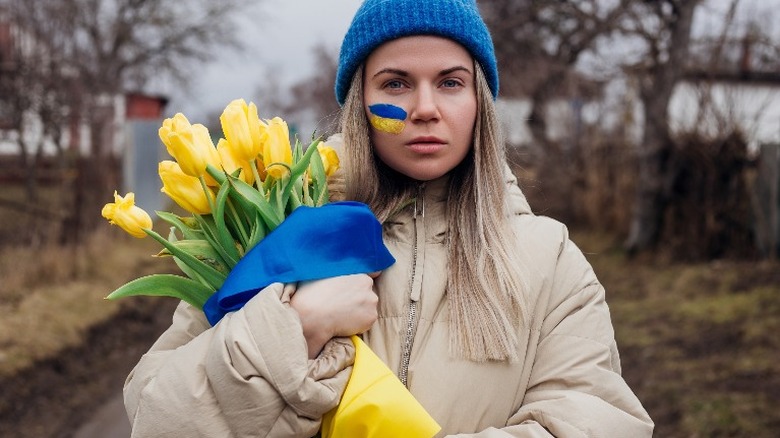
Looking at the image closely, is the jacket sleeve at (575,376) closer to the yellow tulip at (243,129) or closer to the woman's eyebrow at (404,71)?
the woman's eyebrow at (404,71)

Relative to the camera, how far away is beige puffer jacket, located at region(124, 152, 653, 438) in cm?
159

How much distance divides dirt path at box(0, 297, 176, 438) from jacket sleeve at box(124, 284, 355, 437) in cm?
378

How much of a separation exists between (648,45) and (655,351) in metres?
5.22

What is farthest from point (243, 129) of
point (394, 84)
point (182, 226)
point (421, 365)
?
point (421, 365)

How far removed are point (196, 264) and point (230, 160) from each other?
247mm

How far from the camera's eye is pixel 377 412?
5.29 ft

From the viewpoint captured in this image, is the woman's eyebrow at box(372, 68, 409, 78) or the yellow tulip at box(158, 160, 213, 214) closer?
the yellow tulip at box(158, 160, 213, 214)

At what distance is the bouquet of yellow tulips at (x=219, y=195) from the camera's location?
5.76ft

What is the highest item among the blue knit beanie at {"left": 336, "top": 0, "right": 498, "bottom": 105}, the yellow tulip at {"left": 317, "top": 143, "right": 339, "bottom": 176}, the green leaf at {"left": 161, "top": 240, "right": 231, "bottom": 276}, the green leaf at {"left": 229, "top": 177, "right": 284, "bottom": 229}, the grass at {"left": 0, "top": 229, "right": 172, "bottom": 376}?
the blue knit beanie at {"left": 336, "top": 0, "right": 498, "bottom": 105}

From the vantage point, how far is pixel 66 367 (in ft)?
21.0

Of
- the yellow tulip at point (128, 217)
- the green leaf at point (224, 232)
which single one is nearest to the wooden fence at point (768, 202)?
the green leaf at point (224, 232)

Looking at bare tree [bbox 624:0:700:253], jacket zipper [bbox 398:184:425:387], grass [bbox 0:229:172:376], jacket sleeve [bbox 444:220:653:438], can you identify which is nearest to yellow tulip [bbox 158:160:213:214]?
jacket zipper [bbox 398:184:425:387]

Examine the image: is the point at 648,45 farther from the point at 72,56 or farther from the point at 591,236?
the point at 72,56

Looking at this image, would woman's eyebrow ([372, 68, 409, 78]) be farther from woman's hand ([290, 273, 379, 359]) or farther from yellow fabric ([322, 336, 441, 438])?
yellow fabric ([322, 336, 441, 438])
